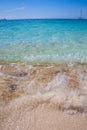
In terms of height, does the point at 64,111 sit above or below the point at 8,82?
below

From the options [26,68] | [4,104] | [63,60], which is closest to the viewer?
[4,104]

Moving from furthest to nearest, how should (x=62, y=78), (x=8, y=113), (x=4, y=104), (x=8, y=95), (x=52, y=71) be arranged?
(x=52, y=71), (x=62, y=78), (x=8, y=95), (x=4, y=104), (x=8, y=113)

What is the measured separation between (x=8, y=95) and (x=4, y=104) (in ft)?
0.83

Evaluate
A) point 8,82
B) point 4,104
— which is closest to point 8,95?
point 4,104

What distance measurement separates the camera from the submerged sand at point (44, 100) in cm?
236

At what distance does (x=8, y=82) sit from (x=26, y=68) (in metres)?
1.00

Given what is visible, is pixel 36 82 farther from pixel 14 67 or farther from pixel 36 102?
pixel 14 67

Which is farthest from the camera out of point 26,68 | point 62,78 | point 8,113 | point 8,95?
point 26,68

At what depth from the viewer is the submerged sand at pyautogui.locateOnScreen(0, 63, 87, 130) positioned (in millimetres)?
2363

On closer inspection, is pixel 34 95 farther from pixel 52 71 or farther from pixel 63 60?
pixel 63 60

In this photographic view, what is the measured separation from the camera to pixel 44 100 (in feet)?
9.38

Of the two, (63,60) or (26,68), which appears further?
(63,60)

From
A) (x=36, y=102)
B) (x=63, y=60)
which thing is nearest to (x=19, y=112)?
(x=36, y=102)

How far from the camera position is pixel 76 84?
3359 mm
